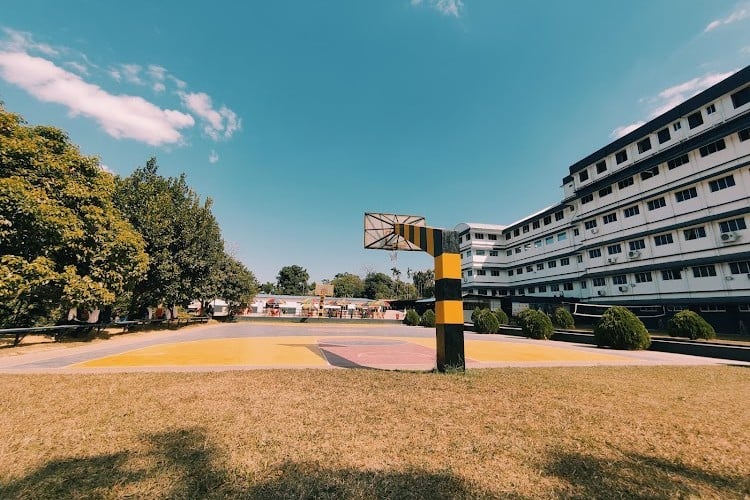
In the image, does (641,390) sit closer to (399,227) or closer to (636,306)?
(399,227)

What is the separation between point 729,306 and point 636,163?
46.7 feet

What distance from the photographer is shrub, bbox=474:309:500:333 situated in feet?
90.7

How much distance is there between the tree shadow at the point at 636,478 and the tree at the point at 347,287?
104329 mm

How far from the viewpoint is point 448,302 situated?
355 inches

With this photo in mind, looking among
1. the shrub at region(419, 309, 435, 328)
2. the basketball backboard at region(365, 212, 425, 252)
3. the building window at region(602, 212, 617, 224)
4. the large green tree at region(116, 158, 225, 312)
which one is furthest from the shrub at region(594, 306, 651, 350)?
the large green tree at region(116, 158, 225, 312)

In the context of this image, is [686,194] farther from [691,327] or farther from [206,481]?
[206,481]

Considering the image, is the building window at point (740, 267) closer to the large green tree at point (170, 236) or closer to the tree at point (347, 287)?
the large green tree at point (170, 236)

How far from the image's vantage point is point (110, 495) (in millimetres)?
2936

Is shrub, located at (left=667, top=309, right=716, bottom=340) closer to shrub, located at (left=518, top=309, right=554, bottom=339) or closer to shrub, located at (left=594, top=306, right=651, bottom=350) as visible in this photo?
shrub, located at (left=594, top=306, right=651, bottom=350)

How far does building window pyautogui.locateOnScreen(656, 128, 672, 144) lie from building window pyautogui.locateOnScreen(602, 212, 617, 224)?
7.46 m

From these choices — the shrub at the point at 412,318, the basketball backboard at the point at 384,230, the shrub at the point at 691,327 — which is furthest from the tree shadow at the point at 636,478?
the shrub at the point at 412,318

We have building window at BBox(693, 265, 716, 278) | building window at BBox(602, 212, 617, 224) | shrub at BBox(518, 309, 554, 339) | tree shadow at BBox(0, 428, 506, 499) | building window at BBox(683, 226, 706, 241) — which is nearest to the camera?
tree shadow at BBox(0, 428, 506, 499)

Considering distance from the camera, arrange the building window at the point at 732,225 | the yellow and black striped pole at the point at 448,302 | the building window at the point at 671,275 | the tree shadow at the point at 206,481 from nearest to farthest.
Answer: the tree shadow at the point at 206,481, the yellow and black striped pole at the point at 448,302, the building window at the point at 732,225, the building window at the point at 671,275

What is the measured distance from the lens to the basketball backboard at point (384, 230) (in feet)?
45.8
